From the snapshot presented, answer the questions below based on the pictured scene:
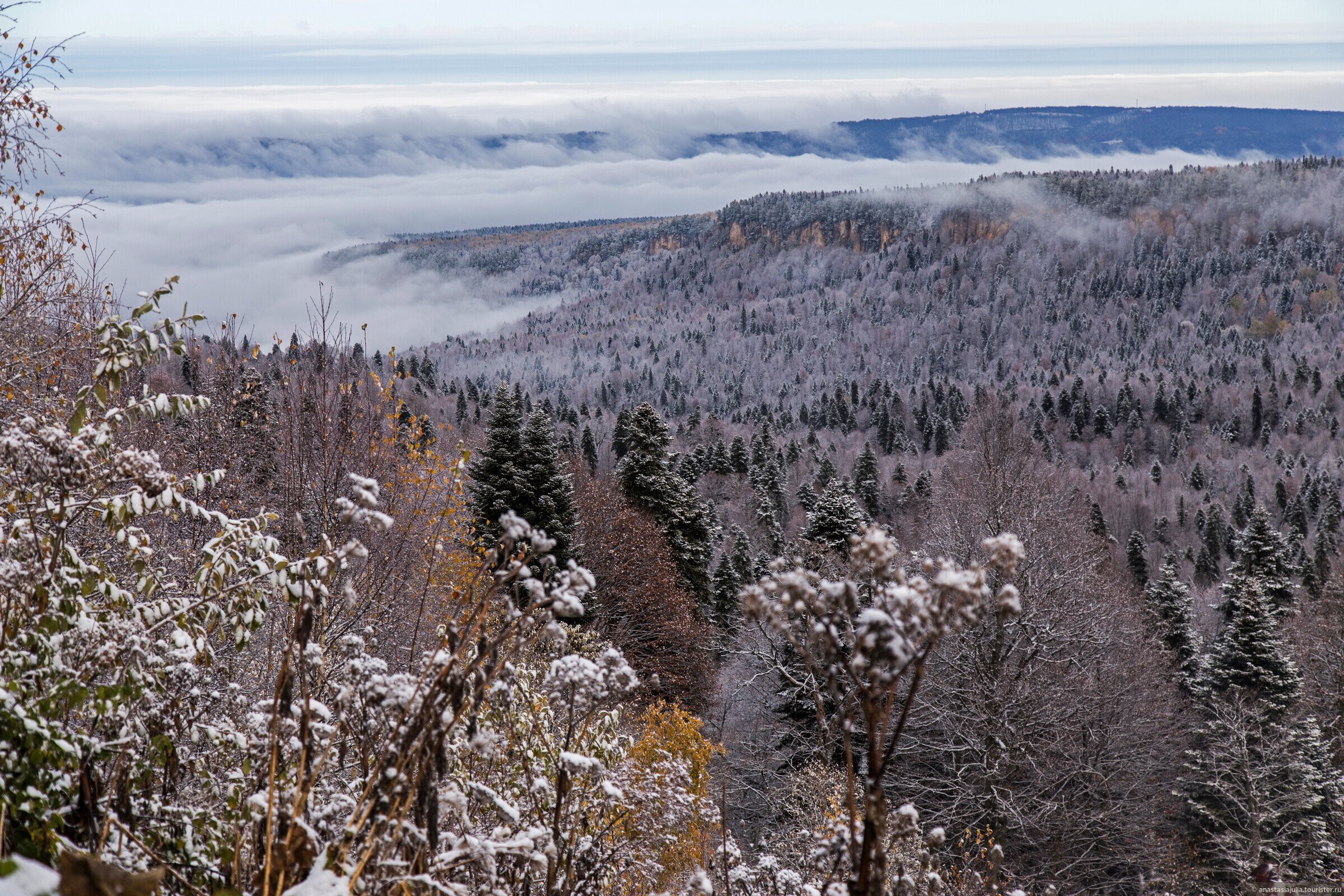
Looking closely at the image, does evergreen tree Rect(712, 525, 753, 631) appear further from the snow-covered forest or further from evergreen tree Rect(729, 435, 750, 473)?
evergreen tree Rect(729, 435, 750, 473)

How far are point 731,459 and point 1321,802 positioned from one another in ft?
175

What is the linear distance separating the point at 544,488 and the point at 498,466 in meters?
1.30

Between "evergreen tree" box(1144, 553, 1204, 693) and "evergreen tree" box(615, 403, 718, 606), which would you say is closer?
"evergreen tree" box(615, 403, 718, 606)

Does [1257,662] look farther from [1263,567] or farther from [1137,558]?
[1137,558]

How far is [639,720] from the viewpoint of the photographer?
18.2 meters

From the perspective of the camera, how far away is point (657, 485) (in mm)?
27438

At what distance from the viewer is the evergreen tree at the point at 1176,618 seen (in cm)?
2989

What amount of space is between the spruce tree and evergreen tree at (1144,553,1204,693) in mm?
23163

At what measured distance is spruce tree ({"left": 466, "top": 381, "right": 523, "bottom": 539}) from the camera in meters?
21.0

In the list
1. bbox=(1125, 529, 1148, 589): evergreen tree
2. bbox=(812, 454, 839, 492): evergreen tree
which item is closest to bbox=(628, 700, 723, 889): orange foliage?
bbox=(1125, 529, 1148, 589): evergreen tree

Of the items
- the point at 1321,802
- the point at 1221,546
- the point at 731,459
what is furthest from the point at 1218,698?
the point at 1221,546

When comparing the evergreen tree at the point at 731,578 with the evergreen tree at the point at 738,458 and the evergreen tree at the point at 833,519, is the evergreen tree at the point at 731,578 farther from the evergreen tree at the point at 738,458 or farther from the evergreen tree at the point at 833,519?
the evergreen tree at the point at 738,458

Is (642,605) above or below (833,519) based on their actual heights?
below

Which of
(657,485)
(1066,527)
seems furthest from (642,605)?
(1066,527)
